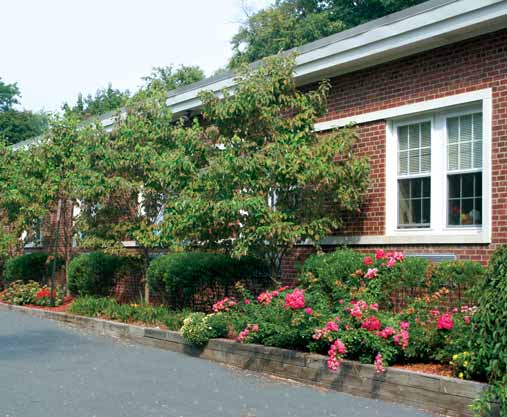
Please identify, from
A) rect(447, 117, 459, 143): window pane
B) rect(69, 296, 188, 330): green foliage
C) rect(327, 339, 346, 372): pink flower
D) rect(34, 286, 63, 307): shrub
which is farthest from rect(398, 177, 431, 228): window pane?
rect(34, 286, 63, 307): shrub

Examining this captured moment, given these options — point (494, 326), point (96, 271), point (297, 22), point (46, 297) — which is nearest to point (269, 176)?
point (494, 326)

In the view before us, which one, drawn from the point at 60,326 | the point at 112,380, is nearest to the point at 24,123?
the point at 60,326

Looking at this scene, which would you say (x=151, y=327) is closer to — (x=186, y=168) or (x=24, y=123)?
(x=186, y=168)

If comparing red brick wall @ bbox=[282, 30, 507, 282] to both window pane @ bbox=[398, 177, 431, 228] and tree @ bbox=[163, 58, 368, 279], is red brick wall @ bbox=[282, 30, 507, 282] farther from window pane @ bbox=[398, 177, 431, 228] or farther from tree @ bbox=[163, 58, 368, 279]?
tree @ bbox=[163, 58, 368, 279]

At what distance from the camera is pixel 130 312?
15.3 m

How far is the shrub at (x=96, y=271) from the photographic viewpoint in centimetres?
1870

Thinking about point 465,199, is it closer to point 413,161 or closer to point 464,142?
point 464,142

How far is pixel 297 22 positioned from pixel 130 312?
3042cm

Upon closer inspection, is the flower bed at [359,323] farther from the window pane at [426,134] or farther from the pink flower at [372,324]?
the window pane at [426,134]

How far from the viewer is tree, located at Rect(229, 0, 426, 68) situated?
122 ft

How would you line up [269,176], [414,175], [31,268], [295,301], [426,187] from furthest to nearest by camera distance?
[31,268] < [414,175] < [426,187] < [269,176] < [295,301]

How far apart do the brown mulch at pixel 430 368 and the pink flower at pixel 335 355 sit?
625mm

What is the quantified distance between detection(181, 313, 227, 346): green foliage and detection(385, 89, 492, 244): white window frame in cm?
301

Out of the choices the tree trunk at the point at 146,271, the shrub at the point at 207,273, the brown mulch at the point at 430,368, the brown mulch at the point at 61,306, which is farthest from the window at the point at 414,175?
the brown mulch at the point at 61,306
